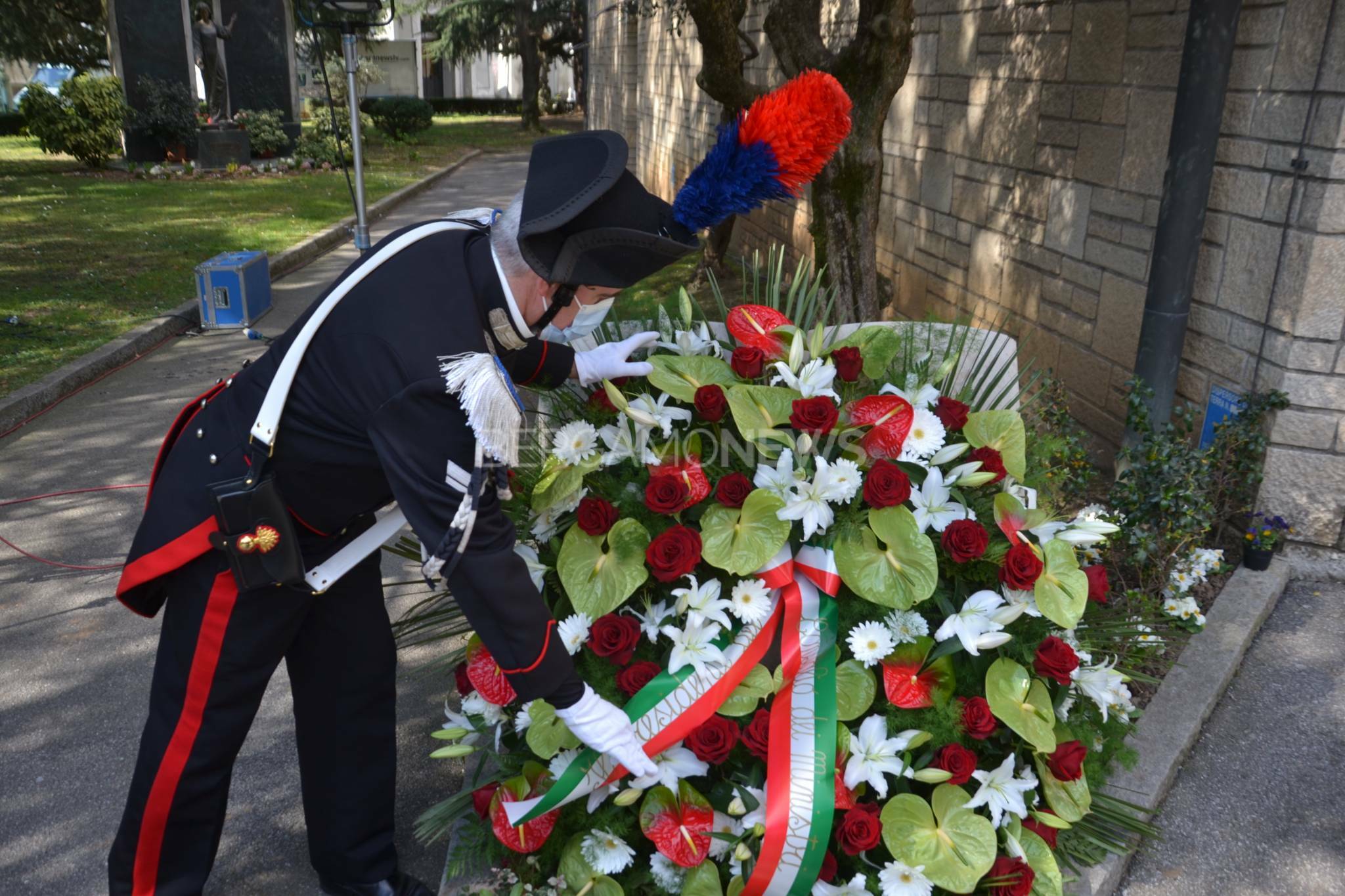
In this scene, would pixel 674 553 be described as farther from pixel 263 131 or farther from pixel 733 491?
pixel 263 131

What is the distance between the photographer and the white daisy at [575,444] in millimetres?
2535

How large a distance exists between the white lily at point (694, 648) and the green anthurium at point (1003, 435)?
0.79m

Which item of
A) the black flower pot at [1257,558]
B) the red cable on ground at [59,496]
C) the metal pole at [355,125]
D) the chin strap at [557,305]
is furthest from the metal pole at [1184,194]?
the metal pole at [355,125]

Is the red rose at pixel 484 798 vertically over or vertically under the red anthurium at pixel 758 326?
under

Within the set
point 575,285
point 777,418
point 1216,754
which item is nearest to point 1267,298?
point 1216,754

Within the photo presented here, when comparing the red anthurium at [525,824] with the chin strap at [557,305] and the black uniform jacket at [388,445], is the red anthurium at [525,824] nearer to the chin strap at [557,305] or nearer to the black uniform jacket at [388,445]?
the black uniform jacket at [388,445]

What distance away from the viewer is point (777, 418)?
8.29ft

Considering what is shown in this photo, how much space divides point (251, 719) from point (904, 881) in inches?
60.3

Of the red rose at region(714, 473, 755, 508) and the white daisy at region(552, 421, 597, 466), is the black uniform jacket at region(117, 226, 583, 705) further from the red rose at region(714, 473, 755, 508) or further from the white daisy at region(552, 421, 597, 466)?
the red rose at region(714, 473, 755, 508)

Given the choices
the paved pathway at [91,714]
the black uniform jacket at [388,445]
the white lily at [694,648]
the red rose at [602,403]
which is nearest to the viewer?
the black uniform jacket at [388,445]

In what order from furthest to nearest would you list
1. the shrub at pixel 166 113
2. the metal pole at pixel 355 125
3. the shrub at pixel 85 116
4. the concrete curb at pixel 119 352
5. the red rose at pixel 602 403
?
1. the shrub at pixel 166 113
2. the shrub at pixel 85 116
3. the metal pole at pixel 355 125
4. the concrete curb at pixel 119 352
5. the red rose at pixel 602 403

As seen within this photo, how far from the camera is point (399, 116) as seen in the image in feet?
96.0

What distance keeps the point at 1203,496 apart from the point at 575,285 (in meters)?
2.79

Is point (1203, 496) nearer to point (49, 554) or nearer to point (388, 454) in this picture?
point (388, 454)
